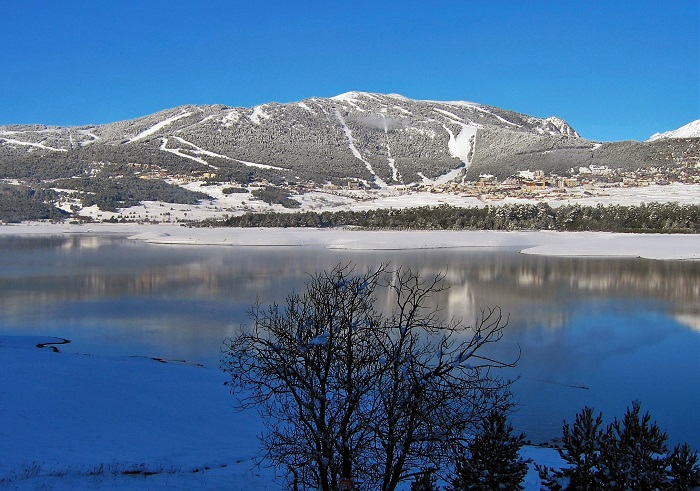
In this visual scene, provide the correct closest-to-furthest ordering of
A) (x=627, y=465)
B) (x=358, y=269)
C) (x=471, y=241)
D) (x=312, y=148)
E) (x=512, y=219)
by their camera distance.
→ (x=627, y=465) → (x=358, y=269) → (x=471, y=241) → (x=512, y=219) → (x=312, y=148)

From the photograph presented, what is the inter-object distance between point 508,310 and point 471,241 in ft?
73.6

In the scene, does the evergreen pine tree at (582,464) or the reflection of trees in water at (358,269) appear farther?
the reflection of trees in water at (358,269)

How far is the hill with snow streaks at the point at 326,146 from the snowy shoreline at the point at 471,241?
39033mm

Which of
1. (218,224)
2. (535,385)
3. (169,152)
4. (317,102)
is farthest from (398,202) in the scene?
(317,102)

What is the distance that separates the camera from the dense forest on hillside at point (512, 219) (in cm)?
4172

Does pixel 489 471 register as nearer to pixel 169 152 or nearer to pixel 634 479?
pixel 634 479

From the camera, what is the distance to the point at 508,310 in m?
15.2

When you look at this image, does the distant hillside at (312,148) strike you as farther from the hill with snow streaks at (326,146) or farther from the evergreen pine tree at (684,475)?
the evergreen pine tree at (684,475)

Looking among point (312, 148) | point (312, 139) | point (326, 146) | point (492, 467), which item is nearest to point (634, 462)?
point (492, 467)

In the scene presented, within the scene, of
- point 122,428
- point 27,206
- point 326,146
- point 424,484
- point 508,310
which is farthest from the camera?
point 326,146

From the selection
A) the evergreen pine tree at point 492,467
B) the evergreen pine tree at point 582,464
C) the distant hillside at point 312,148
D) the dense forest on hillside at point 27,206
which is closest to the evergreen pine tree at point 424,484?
the evergreen pine tree at point 492,467

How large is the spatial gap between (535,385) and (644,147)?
88624 millimetres

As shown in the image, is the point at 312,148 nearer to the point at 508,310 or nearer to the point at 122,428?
the point at 508,310

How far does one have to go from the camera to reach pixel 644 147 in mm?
87438
